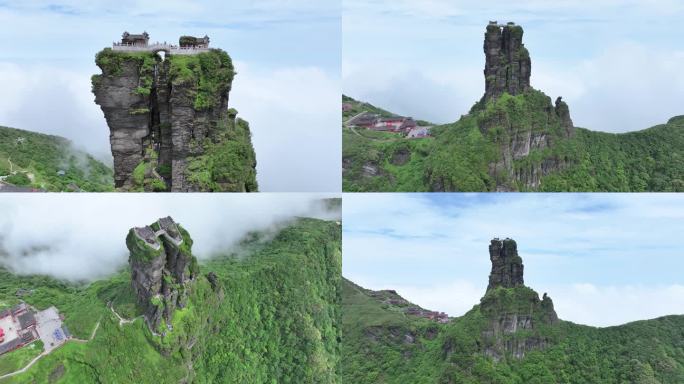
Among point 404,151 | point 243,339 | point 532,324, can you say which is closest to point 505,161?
point 404,151

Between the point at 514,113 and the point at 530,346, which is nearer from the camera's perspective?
the point at 530,346

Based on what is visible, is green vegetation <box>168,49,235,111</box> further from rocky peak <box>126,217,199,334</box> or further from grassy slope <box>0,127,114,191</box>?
grassy slope <box>0,127,114,191</box>

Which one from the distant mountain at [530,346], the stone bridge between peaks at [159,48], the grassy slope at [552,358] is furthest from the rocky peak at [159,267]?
the distant mountain at [530,346]

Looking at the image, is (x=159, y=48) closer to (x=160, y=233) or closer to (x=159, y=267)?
(x=160, y=233)

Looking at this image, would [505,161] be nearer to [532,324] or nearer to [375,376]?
[532,324]

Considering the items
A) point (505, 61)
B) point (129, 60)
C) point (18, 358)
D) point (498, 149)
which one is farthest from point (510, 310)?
point (18, 358)

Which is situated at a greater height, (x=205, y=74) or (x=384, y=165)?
(x=205, y=74)
